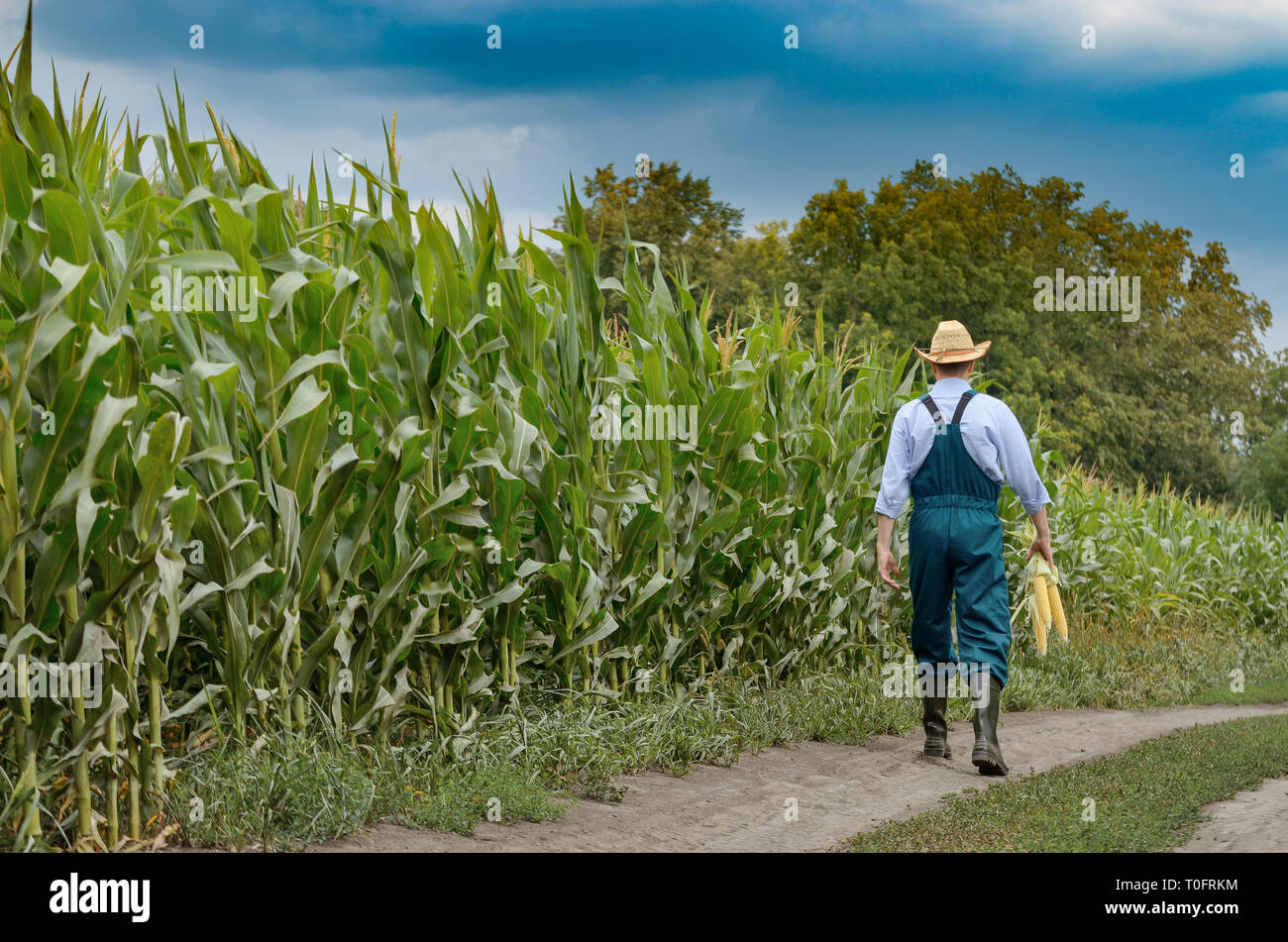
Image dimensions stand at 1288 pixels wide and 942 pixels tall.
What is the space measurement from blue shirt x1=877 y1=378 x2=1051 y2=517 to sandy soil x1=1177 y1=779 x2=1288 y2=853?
1.78 metres

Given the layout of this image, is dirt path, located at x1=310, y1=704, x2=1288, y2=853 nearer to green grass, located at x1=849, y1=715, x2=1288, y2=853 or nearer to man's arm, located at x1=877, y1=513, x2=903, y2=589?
green grass, located at x1=849, y1=715, x2=1288, y2=853

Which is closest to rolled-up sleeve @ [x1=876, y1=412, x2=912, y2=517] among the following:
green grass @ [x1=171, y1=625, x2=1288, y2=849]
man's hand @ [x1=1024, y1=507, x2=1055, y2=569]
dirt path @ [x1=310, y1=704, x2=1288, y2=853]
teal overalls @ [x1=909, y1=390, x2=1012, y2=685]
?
teal overalls @ [x1=909, y1=390, x2=1012, y2=685]

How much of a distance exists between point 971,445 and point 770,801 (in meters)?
2.18

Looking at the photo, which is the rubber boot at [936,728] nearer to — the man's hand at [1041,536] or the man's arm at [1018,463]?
the man's hand at [1041,536]

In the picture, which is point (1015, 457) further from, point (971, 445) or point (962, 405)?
point (962, 405)

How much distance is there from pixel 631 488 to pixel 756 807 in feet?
5.35

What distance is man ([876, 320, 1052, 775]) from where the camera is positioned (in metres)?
5.88

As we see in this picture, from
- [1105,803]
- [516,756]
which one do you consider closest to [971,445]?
[1105,803]

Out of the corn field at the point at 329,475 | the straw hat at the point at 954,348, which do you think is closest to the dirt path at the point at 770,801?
the corn field at the point at 329,475

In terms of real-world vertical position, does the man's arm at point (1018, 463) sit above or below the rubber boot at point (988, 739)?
above

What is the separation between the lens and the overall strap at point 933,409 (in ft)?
19.5

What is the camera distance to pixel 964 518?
5.88 m

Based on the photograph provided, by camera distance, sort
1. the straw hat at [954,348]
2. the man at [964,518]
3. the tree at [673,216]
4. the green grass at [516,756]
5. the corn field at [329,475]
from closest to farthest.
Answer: the corn field at [329,475] → the green grass at [516,756] → the man at [964,518] → the straw hat at [954,348] → the tree at [673,216]

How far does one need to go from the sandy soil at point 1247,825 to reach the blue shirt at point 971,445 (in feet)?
5.83
